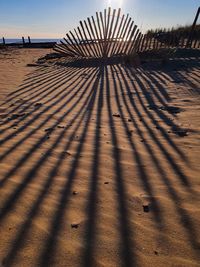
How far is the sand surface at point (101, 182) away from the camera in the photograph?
1950mm

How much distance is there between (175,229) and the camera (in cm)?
212

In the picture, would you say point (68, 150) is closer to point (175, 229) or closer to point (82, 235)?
point (82, 235)

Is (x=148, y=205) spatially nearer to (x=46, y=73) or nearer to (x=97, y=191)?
(x=97, y=191)

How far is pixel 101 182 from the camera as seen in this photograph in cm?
279

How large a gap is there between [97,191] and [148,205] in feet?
1.66

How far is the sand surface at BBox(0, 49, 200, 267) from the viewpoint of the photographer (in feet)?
6.40

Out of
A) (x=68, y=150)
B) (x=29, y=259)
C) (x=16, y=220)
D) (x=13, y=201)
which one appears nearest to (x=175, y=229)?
(x=29, y=259)

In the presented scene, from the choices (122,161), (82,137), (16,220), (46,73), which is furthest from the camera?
(46,73)

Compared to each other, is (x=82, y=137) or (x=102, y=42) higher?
(x=102, y=42)

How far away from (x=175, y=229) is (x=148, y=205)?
338 millimetres

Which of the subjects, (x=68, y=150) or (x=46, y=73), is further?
(x=46, y=73)

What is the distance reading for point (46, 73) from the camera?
9938 millimetres

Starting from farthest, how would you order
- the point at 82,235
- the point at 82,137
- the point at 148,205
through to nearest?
1. the point at 82,137
2. the point at 148,205
3. the point at 82,235

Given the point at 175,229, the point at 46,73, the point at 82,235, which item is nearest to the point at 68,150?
the point at 82,235
